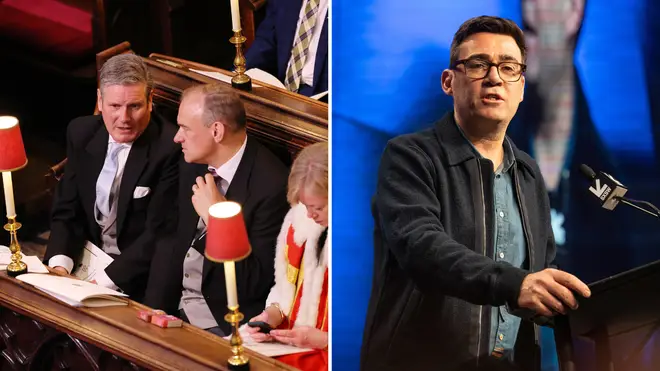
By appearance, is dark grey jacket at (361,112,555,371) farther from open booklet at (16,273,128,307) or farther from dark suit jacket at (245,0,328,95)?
open booklet at (16,273,128,307)

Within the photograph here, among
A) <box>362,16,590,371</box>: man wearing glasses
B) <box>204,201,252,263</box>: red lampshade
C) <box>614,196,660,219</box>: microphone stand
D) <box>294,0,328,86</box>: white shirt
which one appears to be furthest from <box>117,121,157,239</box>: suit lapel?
<box>614,196,660,219</box>: microphone stand

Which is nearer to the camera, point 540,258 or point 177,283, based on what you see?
point 540,258

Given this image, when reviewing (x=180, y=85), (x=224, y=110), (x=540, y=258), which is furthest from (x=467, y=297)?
(x=180, y=85)

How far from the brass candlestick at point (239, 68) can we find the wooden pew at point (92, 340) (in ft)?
3.41

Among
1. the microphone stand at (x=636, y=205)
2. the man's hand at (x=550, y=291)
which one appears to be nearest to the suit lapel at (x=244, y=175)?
the man's hand at (x=550, y=291)

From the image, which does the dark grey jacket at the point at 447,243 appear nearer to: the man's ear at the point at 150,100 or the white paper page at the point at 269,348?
the white paper page at the point at 269,348

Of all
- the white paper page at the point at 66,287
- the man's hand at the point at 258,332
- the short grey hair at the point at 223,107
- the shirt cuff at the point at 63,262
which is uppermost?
the short grey hair at the point at 223,107

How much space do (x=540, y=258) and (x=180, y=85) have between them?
6.02 ft

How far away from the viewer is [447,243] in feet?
13.8

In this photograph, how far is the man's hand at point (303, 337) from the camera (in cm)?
489

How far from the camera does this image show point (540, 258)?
4207mm

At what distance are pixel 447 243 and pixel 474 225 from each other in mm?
120

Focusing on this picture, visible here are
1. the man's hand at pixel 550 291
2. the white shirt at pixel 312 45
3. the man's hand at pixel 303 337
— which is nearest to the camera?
the man's hand at pixel 550 291

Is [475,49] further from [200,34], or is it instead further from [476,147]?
[200,34]
